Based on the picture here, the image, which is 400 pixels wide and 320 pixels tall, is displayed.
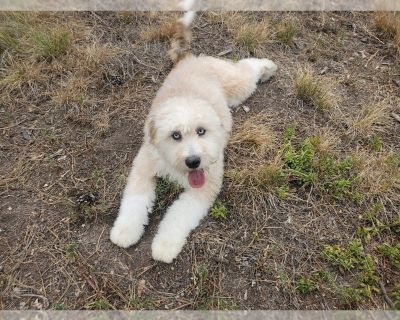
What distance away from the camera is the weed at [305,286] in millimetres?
2980

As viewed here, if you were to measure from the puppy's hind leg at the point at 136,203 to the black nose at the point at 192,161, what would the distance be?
530 mm

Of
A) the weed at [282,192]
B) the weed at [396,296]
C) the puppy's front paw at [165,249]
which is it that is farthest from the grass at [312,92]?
the puppy's front paw at [165,249]

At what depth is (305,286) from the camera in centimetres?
298

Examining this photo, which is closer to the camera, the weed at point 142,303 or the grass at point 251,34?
the weed at point 142,303

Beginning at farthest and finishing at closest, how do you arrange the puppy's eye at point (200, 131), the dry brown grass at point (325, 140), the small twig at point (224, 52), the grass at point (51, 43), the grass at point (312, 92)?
the small twig at point (224, 52) → the grass at point (51, 43) → the grass at point (312, 92) → the dry brown grass at point (325, 140) → the puppy's eye at point (200, 131)

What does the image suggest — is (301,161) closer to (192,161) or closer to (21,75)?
(192,161)

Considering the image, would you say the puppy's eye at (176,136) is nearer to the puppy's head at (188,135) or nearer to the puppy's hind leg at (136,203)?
the puppy's head at (188,135)

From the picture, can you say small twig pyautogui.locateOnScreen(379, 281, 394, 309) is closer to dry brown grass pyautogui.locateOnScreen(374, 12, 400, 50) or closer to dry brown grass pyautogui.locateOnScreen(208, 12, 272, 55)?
dry brown grass pyautogui.locateOnScreen(208, 12, 272, 55)

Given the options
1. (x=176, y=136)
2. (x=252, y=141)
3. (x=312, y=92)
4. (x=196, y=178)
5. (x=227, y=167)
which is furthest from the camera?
(x=312, y=92)

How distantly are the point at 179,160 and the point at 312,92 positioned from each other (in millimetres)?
1746

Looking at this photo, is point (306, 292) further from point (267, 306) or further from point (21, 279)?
point (21, 279)

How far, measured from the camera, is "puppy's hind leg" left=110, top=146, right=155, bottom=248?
3.14 meters

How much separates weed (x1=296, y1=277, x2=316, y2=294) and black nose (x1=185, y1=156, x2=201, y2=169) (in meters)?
1.06

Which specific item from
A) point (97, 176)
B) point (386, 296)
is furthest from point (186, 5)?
point (386, 296)
